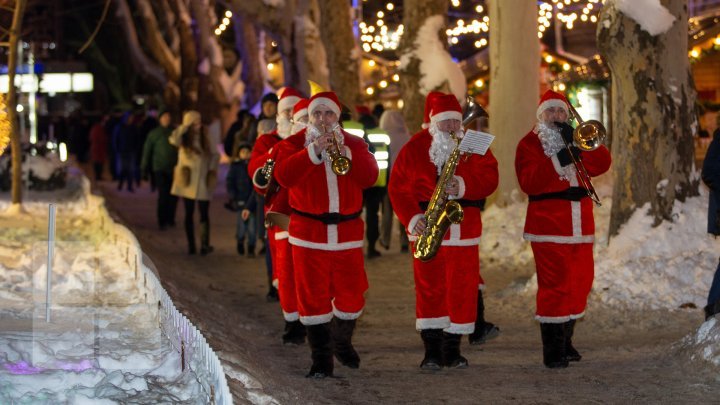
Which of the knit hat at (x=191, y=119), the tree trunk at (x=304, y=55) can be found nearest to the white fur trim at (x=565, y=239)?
the knit hat at (x=191, y=119)

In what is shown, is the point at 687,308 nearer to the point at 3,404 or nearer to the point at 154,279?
the point at 154,279

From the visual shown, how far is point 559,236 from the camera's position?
9.78 m

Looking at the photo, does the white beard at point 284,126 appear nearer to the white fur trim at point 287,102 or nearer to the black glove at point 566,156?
the white fur trim at point 287,102

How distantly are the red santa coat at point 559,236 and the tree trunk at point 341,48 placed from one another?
701 inches

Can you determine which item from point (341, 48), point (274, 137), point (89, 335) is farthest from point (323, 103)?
point (341, 48)

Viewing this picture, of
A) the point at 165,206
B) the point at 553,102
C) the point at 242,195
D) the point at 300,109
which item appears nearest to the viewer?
the point at 553,102

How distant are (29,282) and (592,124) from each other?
450 centimetres

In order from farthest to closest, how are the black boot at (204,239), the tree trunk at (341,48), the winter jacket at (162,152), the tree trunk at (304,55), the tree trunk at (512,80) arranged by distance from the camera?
the tree trunk at (304,55) < the tree trunk at (341,48) < the winter jacket at (162,152) < the tree trunk at (512,80) < the black boot at (204,239)

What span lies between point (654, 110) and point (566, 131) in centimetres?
389

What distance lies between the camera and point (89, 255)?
12.6m

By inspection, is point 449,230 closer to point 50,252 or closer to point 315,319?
point 315,319

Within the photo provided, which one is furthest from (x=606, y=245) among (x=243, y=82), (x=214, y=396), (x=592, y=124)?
(x=243, y=82)

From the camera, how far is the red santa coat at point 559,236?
9781 millimetres

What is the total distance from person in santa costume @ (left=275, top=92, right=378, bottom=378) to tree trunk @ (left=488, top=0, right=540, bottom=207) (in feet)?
30.0
